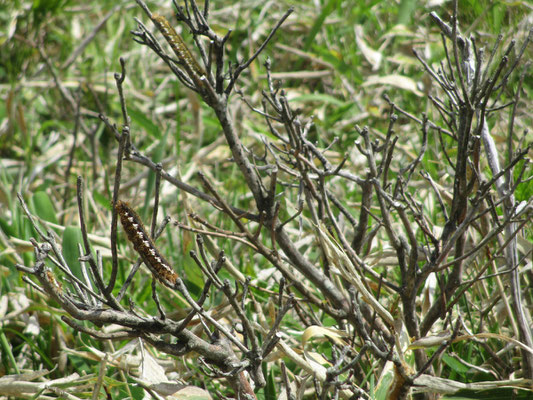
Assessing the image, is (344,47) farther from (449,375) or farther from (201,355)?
(201,355)

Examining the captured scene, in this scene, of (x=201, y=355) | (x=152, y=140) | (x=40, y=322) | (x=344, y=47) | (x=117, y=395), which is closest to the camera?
(x=201, y=355)

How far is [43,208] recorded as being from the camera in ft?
7.68

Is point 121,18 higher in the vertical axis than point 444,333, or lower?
higher

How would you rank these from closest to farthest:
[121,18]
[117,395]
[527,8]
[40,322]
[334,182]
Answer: [117,395], [40,322], [527,8], [334,182], [121,18]

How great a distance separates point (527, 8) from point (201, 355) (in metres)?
1.94

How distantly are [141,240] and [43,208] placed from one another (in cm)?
133

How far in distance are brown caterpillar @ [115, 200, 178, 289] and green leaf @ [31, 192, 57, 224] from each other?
1277mm

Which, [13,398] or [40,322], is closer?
[13,398]

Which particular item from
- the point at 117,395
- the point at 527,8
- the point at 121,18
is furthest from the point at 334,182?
the point at 121,18

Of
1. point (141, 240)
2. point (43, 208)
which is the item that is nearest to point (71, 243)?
point (43, 208)

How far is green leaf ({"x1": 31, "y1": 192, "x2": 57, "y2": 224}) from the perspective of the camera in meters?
2.33

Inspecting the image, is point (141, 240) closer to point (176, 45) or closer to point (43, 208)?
point (176, 45)

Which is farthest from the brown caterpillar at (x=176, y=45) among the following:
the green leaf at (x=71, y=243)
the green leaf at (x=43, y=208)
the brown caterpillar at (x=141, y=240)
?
the green leaf at (x=43, y=208)

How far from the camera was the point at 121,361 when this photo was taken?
5.29ft
